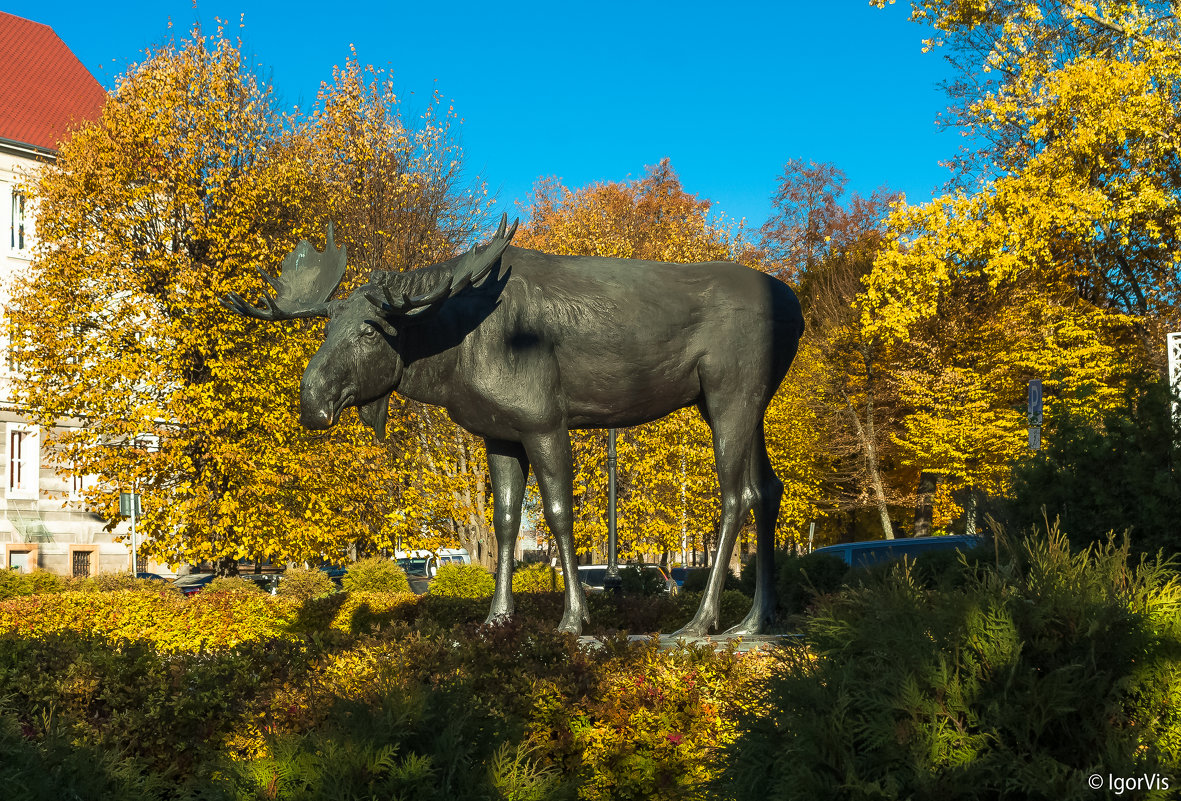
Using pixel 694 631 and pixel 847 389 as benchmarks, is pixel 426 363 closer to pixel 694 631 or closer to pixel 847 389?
pixel 694 631

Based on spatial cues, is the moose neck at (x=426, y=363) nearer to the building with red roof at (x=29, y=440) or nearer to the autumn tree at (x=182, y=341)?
the autumn tree at (x=182, y=341)

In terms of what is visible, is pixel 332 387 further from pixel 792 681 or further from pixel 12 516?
pixel 12 516

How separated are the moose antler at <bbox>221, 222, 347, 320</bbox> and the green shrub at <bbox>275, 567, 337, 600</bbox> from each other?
12.9 metres

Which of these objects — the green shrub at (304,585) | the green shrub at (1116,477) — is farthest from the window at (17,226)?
the green shrub at (1116,477)

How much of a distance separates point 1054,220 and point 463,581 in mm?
15266

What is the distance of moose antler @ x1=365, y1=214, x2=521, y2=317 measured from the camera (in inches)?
257

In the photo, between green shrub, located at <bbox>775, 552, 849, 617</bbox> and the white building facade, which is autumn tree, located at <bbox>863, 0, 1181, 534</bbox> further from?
the white building facade

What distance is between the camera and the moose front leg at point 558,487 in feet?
22.8

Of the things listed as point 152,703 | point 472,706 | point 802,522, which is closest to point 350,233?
point 802,522

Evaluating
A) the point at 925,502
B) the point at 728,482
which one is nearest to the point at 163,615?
the point at 728,482

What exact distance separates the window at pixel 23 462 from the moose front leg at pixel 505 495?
29.4 meters

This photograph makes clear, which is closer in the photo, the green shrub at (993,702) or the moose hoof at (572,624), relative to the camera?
the green shrub at (993,702)

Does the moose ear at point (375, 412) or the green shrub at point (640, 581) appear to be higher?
the moose ear at point (375, 412)

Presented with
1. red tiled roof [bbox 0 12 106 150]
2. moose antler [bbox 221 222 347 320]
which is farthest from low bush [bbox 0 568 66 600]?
red tiled roof [bbox 0 12 106 150]
